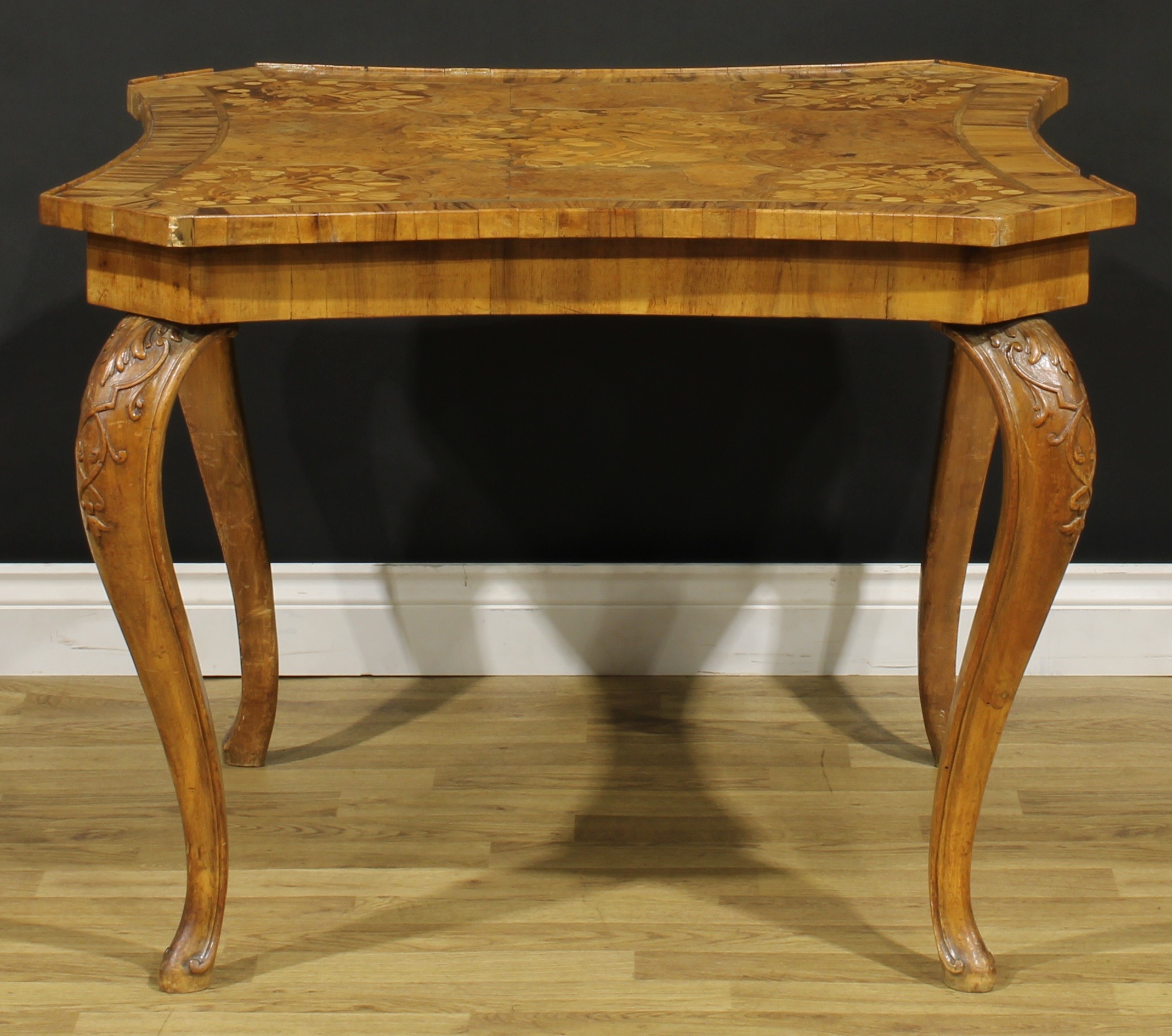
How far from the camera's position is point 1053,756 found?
1681 mm

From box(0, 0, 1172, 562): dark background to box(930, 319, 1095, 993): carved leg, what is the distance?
553 millimetres

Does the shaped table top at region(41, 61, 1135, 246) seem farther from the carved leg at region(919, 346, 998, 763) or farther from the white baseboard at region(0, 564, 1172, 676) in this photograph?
the white baseboard at region(0, 564, 1172, 676)

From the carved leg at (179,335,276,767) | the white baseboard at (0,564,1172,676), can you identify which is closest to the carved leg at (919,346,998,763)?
the white baseboard at (0,564,1172,676)

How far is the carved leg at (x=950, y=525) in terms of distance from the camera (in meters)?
1.49

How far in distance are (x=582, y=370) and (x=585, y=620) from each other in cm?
34

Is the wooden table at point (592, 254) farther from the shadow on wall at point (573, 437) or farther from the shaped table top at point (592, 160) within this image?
the shadow on wall at point (573, 437)

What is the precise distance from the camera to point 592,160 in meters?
1.17

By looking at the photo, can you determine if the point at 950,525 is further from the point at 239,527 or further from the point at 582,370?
the point at 239,527

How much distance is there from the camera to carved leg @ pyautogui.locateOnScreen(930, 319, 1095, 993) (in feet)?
3.55

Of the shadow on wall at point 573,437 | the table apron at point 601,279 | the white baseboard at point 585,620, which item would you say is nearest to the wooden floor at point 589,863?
the white baseboard at point 585,620

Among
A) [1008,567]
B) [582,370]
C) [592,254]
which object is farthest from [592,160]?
[582,370]

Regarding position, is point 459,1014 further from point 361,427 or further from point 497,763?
point 361,427

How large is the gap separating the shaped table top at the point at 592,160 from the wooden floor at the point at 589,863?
72 cm

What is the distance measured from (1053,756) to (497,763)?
2.24 feet
